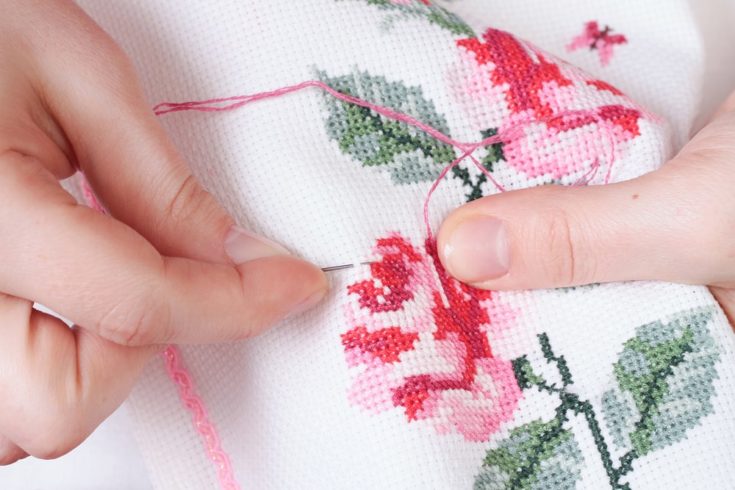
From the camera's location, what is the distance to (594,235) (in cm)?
77

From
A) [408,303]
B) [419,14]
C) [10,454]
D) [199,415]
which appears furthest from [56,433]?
[419,14]

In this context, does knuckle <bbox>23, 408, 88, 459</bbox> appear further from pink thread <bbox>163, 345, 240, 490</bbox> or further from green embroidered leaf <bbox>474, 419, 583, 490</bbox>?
green embroidered leaf <bbox>474, 419, 583, 490</bbox>

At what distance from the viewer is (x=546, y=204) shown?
785 millimetres

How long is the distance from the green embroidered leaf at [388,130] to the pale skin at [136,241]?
0.07m

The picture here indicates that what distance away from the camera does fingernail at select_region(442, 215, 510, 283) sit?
0.76 metres

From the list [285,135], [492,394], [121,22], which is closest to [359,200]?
[285,135]

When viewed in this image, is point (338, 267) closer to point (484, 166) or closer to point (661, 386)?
point (484, 166)

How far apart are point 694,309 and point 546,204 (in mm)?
185

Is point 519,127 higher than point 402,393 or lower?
higher

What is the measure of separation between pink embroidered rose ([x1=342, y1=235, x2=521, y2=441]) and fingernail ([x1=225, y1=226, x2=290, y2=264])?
88 mm

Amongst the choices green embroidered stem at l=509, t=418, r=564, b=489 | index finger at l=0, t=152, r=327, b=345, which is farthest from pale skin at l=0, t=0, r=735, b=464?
green embroidered stem at l=509, t=418, r=564, b=489

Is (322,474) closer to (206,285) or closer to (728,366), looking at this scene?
(206,285)

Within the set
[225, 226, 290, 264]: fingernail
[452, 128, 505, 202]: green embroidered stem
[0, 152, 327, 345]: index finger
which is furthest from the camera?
[452, 128, 505, 202]: green embroidered stem

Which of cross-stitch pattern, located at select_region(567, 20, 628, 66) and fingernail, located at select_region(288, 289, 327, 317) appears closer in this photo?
fingernail, located at select_region(288, 289, 327, 317)
